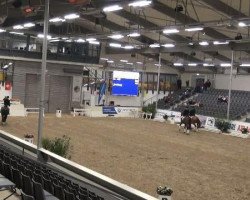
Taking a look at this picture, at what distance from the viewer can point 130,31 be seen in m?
23.4

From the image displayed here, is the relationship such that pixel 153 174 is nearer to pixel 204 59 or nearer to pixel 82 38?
pixel 82 38

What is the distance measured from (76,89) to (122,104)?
15.3 ft

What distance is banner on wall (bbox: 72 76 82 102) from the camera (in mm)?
33594

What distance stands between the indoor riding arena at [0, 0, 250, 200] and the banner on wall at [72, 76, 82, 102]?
0.08 metres

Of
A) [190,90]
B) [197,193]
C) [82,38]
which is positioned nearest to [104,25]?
[82,38]

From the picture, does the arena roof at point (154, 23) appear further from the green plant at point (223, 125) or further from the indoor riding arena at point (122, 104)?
the green plant at point (223, 125)

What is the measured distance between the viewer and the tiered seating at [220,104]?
3086cm

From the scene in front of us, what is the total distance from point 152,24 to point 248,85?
16408 millimetres

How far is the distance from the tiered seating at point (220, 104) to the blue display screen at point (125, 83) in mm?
4296

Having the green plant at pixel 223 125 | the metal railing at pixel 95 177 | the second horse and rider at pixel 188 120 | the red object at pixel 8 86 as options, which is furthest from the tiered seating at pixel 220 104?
the metal railing at pixel 95 177

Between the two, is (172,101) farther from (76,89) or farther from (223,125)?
(223,125)

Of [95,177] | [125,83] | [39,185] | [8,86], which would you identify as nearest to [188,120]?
[125,83]

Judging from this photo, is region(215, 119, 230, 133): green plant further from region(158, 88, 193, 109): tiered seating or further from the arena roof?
region(158, 88, 193, 109): tiered seating

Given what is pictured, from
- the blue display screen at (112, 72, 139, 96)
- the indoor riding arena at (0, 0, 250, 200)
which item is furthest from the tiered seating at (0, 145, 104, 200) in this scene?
the blue display screen at (112, 72, 139, 96)
